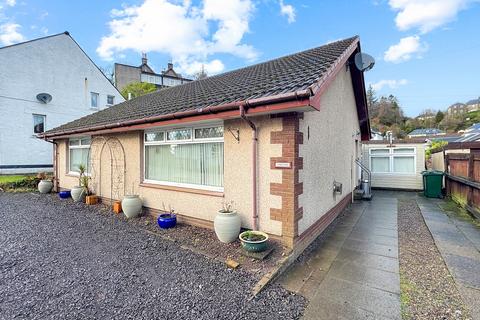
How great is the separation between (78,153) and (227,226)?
10172mm

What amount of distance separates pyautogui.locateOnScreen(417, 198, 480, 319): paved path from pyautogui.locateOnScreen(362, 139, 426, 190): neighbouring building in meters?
5.30

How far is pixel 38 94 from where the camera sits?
1806 cm

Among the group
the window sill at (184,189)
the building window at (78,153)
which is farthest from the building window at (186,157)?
the building window at (78,153)

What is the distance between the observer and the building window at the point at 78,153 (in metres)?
10.9

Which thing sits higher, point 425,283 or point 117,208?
point 117,208

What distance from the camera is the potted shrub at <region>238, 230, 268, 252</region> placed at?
4.57m

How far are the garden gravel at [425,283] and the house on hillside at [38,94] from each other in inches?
912

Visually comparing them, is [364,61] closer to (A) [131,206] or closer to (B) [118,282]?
(A) [131,206]

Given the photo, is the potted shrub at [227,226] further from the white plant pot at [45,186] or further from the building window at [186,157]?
the white plant pot at [45,186]

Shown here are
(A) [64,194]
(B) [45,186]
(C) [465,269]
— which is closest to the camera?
(C) [465,269]

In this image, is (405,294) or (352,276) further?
→ (352,276)

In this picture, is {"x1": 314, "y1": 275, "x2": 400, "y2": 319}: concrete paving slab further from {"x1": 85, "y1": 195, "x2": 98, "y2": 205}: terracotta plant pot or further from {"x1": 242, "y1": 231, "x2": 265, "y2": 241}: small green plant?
{"x1": 85, "y1": 195, "x2": 98, "y2": 205}: terracotta plant pot

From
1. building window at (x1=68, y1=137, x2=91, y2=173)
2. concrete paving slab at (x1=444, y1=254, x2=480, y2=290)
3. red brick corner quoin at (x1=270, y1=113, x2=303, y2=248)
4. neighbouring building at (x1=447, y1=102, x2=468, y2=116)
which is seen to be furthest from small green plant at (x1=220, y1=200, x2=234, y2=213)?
neighbouring building at (x1=447, y1=102, x2=468, y2=116)

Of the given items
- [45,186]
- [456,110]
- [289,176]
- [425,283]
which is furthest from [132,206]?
[456,110]
